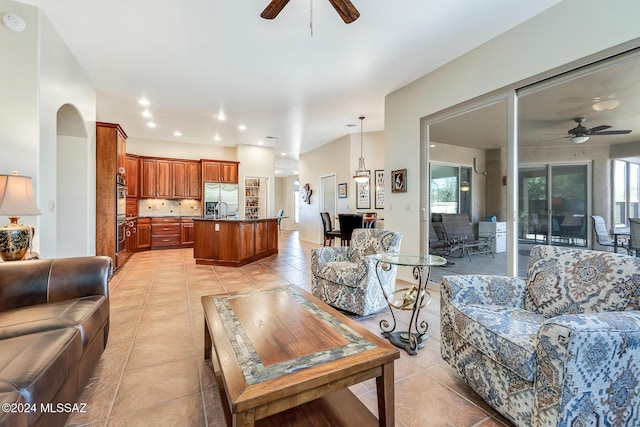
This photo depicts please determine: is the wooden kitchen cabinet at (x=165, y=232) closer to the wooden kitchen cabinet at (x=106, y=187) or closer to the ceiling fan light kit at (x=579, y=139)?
the wooden kitchen cabinet at (x=106, y=187)

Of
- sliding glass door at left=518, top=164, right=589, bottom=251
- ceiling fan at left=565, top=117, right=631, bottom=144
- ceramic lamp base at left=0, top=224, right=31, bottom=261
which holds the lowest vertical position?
ceramic lamp base at left=0, top=224, right=31, bottom=261

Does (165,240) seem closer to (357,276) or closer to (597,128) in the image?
(357,276)

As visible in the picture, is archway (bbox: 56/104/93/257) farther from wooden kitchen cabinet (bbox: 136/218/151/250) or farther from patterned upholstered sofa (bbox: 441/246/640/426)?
patterned upholstered sofa (bbox: 441/246/640/426)

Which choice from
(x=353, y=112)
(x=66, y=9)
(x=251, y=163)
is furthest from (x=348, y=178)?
(x=66, y=9)

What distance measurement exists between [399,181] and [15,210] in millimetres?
4191

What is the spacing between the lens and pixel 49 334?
135cm

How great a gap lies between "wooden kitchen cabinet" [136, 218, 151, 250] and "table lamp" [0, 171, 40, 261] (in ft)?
16.4

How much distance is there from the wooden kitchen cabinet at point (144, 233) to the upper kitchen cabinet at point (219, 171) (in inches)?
70.5

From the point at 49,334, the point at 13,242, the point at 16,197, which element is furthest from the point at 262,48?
the point at 49,334

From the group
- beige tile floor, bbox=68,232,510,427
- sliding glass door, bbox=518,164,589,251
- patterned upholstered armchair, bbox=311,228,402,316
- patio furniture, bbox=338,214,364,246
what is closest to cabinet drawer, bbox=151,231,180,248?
beige tile floor, bbox=68,232,510,427

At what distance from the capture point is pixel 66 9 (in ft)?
8.52

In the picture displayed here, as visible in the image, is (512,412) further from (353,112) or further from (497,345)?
(353,112)

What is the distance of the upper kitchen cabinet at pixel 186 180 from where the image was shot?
7.43 meters

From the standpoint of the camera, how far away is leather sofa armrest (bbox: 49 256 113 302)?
1863mm
